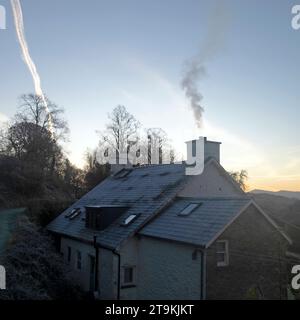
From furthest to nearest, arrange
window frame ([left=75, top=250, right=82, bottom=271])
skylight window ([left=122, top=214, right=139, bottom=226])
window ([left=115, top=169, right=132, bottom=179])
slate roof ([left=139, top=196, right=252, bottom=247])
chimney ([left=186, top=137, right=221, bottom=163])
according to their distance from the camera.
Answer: window ([left=115, top=169, right=132, bottom=179]) → chimney ([left=186, top=137, right=221, bottom=163]) → window frame ([left=75, top=250, right=82, bottom=271]) → skylight window ([left=122, top=214, right=139, bottom=226]) → slate roof ([left=139, top=196, right=252, bottom=247])

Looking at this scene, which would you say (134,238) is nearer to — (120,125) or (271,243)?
(271,243)

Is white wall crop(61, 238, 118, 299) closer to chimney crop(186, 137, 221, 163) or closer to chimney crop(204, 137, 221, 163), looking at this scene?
chimney crop(186, 137, 221, 163)

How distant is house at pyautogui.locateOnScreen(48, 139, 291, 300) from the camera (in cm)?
1485

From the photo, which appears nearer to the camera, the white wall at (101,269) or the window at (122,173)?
the white wall at (101,269)

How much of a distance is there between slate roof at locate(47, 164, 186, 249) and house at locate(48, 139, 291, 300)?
8cm

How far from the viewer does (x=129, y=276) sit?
58.5ft

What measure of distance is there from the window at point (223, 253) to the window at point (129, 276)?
4.57 meters

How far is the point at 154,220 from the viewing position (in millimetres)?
18125

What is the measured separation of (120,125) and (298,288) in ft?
120

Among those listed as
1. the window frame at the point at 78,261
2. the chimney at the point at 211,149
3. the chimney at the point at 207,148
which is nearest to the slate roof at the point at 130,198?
the window frame at the point at 78,261

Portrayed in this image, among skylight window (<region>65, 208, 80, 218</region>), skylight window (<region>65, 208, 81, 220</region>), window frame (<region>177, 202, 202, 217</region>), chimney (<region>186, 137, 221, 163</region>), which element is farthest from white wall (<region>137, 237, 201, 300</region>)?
skylight window (<region>65, 208, 80, 218</region>)

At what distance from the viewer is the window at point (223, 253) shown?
15062 millimetres

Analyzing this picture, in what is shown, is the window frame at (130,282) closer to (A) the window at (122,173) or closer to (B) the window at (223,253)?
(B) the window at (223,253)
